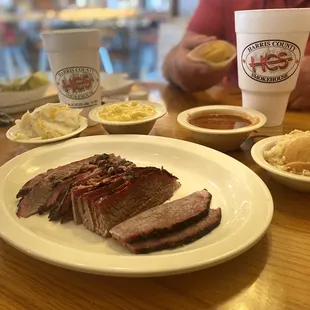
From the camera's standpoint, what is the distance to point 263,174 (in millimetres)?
1032

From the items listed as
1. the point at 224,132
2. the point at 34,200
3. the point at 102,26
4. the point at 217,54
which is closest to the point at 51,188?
the point at 34,200

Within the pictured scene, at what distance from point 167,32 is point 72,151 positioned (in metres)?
3.49

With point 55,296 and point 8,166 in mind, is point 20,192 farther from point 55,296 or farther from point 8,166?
point 55,296

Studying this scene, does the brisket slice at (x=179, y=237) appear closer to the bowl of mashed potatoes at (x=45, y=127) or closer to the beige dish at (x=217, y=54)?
the bowl of mashed potatoes at (x=45, y=127)

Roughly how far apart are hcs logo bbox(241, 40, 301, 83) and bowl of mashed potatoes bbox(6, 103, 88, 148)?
617 mm

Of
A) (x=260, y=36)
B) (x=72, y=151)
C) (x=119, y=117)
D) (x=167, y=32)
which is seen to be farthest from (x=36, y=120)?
(x=167, y=32)

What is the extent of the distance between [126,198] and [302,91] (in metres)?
1.10

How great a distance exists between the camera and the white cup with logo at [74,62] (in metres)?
1.32

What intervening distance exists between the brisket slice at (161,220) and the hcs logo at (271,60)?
0.63 meters

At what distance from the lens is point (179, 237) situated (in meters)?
0.70

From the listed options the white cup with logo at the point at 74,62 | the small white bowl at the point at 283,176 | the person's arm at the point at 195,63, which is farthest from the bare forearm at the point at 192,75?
the small white bowl at the point at 283,176

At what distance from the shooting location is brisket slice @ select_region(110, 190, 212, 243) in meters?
0.69

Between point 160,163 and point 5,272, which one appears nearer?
point 5,272

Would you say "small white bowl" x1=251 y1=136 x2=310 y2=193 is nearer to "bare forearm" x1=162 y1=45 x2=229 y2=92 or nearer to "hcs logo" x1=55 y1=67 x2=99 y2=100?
"hcs logo" x1=55 y1=67 x2=99 y2=100
